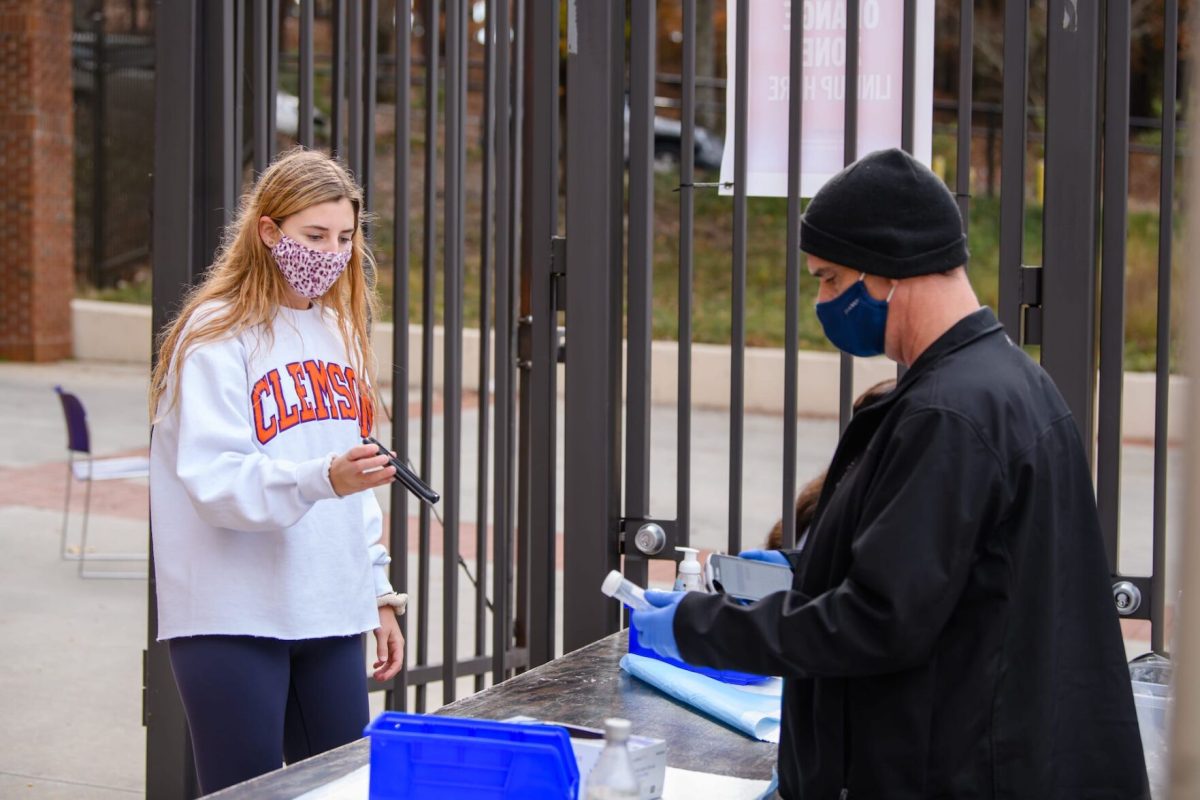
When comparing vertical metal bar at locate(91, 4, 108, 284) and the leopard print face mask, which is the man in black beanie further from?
vertical metal bar at locate(91, 4, 108, 284)

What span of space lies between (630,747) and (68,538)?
23.7 feet

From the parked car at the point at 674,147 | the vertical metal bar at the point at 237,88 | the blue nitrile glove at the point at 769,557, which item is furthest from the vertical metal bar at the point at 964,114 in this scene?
the parked car at the point at 674,147

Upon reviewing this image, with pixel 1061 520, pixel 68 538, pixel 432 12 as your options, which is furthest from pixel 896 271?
pixel 68 538

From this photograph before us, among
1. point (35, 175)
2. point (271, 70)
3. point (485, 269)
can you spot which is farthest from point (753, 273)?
point (271, 70)

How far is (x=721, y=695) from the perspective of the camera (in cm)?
293

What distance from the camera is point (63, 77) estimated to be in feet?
55.8

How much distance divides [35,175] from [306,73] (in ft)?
46.7

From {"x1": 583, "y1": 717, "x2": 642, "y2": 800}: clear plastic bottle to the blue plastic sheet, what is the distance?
757mm

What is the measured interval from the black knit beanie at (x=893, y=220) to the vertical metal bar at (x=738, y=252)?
1.32 metres

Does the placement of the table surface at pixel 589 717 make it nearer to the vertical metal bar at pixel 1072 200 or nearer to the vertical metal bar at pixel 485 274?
the vertical metal bar at pixel 1072 200

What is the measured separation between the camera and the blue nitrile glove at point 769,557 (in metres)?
2.82

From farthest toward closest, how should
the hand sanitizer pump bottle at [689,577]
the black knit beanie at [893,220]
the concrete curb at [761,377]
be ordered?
the concrete curb at [761,377], the hand sanitizer pump bottle at [689,577], the black knit beanie at [893,220]

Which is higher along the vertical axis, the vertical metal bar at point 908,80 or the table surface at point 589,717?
the vertical metal bar at point 908,80

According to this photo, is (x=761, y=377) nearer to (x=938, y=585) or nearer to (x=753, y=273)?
(x=753, y=273)
